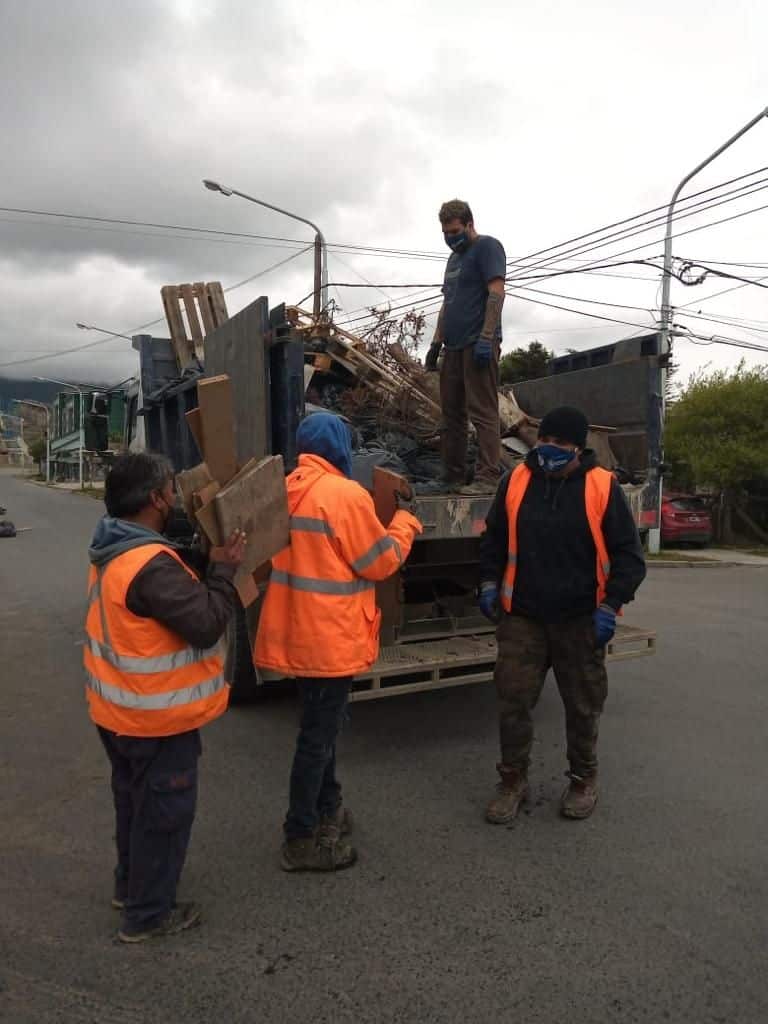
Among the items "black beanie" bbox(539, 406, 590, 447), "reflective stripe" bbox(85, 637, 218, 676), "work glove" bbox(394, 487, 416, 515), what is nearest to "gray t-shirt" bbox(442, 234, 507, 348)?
"black beanie" bbox(539, 406, 590, 447)

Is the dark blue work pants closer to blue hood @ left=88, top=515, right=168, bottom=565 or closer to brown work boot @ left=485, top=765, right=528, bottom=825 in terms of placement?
blue hood @ left=88, top=515, right=168, bottom=565

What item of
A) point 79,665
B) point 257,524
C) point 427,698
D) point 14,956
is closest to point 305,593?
point 257,524

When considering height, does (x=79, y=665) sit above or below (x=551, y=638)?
below

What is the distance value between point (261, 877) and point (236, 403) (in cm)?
255

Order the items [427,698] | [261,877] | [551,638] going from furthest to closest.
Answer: [427,698] < [551,638] < [261,877]

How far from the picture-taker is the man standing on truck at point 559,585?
3.43 metres

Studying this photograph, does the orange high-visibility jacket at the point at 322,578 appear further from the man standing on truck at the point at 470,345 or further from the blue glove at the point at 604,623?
the man standing on truck at the point at 470,345

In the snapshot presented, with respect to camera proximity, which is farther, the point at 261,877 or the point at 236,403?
the point at 236,403

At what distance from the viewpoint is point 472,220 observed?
198 inches

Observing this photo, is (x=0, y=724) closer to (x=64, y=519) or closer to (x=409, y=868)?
(x=409, y=868)

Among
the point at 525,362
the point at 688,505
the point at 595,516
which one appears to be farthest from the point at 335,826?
the point at 525,362

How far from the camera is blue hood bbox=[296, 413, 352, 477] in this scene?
3.06m

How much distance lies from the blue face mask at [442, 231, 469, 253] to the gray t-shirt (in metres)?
0.04

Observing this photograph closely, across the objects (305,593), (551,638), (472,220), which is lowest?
(551,638)
